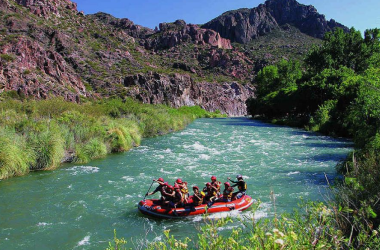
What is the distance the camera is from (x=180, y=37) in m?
144

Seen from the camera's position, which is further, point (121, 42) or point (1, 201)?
point (121, 42)

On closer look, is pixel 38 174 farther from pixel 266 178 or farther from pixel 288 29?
pixel 288 29

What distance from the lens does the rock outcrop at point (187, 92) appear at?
71.8 m

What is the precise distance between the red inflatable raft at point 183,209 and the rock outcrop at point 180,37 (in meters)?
127

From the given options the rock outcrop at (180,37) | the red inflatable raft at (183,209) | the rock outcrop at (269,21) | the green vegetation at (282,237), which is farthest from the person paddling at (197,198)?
the rock outcrop at (269,21)

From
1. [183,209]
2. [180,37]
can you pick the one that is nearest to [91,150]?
[183,209]

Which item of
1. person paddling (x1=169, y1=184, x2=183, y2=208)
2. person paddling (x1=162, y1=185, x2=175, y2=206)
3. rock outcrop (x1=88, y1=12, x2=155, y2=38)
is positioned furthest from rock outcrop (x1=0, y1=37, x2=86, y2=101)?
rock outcrop (x1=88, y1=12, x2=155, y2=38)

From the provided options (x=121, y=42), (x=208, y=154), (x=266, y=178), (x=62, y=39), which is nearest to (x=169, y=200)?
(x=266, y=178)

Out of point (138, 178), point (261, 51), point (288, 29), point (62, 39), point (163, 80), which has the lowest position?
point (138, 178)

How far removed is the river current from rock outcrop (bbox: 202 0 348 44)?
5721 inches

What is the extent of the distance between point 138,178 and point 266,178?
582 centimetres

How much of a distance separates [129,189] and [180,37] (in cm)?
14035

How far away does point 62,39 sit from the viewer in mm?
64625

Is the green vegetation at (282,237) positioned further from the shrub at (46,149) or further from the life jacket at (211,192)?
the shrub at (46,149)
